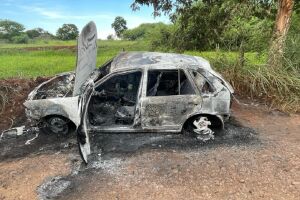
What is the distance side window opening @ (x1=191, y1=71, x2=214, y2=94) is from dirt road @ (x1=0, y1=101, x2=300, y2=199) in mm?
996

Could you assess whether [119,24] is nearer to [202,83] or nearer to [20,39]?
[20,39]

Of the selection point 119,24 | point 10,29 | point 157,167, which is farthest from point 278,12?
point 119,24

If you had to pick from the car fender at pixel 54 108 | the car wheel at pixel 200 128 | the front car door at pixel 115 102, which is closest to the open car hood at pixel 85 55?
the car fender at pixel 54 108

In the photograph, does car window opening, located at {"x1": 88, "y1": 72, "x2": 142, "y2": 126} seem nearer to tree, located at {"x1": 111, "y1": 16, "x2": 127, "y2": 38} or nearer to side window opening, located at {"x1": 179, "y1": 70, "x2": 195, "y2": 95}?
side window opening, located at {"x1": 179, "y1": 70, "x2": 195, "y2": 95}

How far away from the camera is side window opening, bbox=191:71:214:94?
24.4ft

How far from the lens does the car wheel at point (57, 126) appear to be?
25.1 feet

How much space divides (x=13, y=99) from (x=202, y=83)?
16.3 feet

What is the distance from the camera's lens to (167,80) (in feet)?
25.1

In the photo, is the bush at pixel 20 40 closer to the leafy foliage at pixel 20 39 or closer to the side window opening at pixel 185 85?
the leafy foliage at pixel 20 39

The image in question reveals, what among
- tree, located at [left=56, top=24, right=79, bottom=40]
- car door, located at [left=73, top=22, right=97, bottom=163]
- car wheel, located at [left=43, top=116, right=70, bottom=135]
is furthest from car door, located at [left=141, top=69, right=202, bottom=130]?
tree, located at [left=56, top=24, right=79, bottom=40]

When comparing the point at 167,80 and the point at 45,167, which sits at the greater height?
the point at 167,80

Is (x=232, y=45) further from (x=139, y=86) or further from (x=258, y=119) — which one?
(x=139, y=86)

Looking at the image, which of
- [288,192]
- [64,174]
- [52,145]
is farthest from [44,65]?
[288,192]

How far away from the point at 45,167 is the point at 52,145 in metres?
0.87
